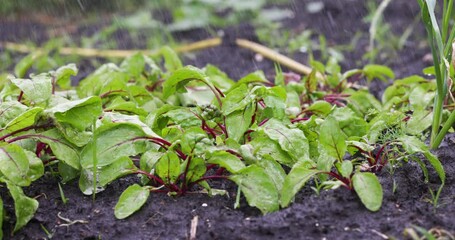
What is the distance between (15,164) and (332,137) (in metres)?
0.87

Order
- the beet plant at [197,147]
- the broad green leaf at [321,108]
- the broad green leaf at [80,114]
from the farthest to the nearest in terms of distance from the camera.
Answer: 1. the broad green leaf at [321,108]
2. the broad green leaf at [80,114]
3. the beet plant at [197,147]

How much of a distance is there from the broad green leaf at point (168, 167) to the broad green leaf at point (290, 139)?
0.96ft

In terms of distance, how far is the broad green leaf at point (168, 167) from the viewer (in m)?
1.86

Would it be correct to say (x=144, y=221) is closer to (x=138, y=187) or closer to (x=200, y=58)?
(x=138, y=187)

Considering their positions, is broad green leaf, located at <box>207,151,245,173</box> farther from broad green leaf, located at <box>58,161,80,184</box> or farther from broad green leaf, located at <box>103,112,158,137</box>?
broad green leaf, located at <box>58,161,80,184</box>

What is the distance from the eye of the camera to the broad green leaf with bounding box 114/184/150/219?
1.82 m

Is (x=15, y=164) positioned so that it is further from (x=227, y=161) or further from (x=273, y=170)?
(x=273, y=170)

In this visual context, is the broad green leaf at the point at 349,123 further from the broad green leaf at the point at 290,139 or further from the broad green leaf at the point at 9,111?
the broad green leaf at the point at 9,111

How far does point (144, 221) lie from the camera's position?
6.06ft

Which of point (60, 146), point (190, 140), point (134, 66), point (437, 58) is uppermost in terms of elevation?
point (437, 58)

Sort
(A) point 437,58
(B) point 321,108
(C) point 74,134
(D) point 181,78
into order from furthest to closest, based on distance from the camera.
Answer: (B) point 321,108 → (D) point 181,78 → (A) point 437,58 → (C) point 74,134

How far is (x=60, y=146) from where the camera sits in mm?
1947

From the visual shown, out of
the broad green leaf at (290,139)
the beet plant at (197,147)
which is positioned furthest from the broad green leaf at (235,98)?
the broad green leaf at (290,139)

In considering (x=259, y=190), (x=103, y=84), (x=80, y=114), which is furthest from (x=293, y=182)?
(x=103, y=84)
